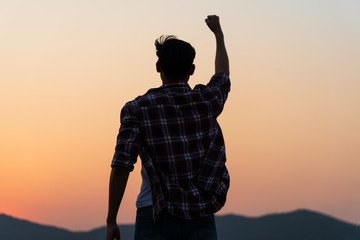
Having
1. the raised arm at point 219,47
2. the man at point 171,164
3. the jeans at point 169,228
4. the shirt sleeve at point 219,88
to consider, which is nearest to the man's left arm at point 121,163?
the man at point 171,164

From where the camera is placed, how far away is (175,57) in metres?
2.80

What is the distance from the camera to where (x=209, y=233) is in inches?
106

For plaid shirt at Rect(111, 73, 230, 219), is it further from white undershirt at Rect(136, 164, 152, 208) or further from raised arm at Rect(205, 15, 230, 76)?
raised arm at Rect(205, 15, 230, 76)

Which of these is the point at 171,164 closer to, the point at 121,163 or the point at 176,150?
the point at 176,150

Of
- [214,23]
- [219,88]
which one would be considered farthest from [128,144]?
[214,23]

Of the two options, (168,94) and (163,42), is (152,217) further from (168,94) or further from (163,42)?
(163,42)

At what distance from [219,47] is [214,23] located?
0.77 ft

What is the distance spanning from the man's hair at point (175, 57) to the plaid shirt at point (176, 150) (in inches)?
4.2

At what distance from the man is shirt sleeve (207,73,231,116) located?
0.36ft

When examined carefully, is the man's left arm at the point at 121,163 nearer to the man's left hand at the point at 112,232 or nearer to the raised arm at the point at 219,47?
the man's left hand at the point at 112,232

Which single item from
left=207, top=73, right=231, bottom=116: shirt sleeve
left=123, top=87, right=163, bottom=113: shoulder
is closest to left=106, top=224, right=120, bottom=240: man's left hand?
left=123, top=87, right=163, bottom=113: shoulder

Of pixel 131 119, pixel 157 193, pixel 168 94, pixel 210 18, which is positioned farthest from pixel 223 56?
pixel 157 193

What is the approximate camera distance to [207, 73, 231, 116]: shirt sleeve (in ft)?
9.47

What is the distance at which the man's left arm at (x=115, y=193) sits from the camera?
2639mm
